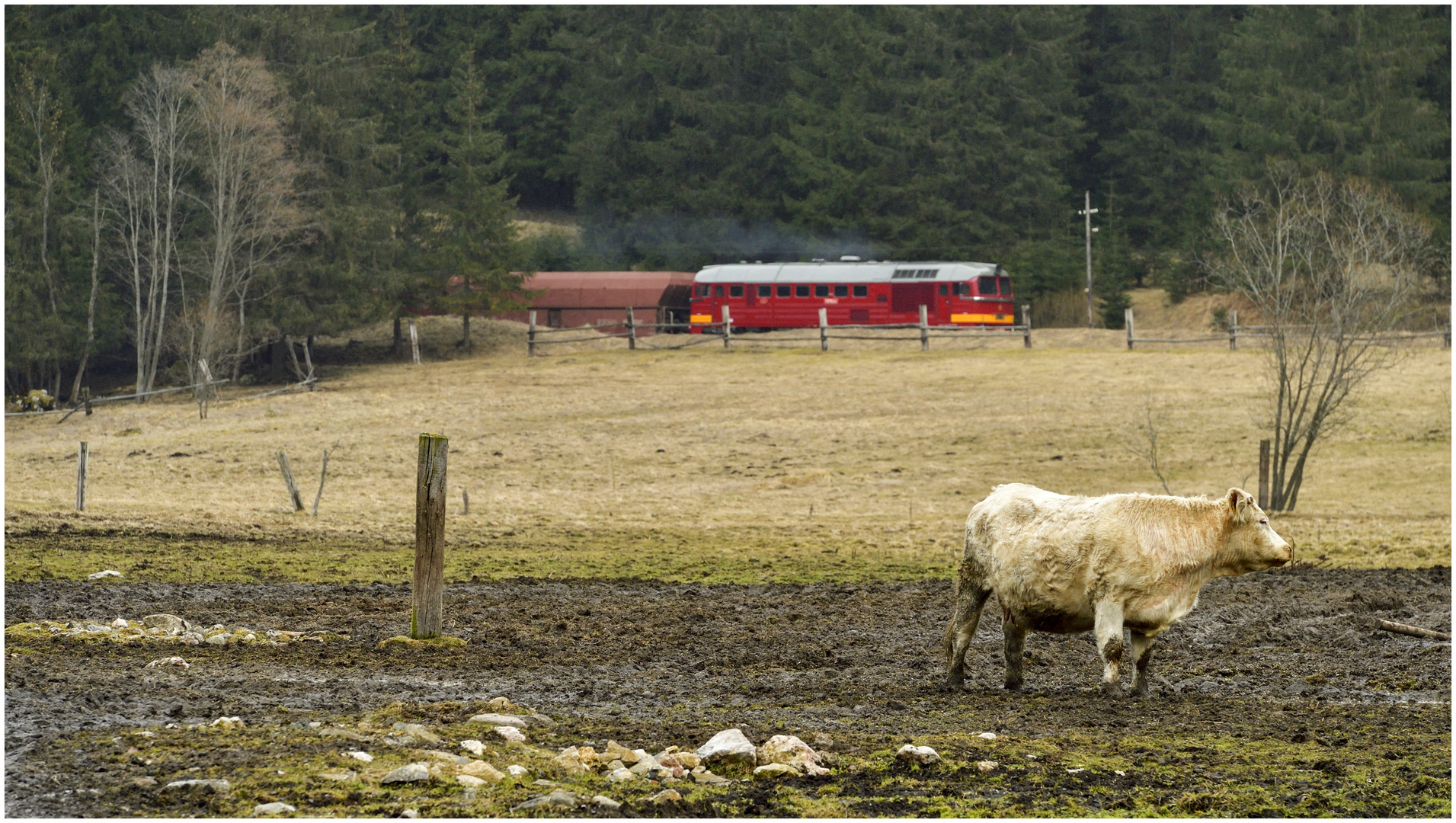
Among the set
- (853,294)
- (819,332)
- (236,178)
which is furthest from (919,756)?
(853,294)

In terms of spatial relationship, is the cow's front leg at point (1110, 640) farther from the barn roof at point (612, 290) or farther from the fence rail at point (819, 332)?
the barn roof at point (612, 290)

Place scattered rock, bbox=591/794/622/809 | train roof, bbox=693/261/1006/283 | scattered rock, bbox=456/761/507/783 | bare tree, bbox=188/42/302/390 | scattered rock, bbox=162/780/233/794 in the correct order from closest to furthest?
scattered rock, bbox=162/780/233/794 → scattered rock, bbox=591/794/622/809 → scattered rock, bbox=456/761/507/783 → bare tree, bbox=188/42/302/390 → train roof, bbox=693/261/1006/283

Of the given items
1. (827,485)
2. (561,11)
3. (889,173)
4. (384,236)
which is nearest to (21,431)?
(384,236)

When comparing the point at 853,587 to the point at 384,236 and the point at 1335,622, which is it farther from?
the point at 384,236

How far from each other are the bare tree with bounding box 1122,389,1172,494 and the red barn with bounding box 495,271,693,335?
26397mm

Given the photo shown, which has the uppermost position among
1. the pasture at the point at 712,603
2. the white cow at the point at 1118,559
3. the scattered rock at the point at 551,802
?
the white cow at the point at 1118,559

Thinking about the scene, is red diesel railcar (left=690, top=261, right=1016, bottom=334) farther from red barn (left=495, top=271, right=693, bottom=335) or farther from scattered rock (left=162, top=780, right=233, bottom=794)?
scattered rock (left=162, top=780, right=233, bottom=794)

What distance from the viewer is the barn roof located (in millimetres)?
59812

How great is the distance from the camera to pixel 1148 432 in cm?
3033

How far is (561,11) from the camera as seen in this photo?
80625 millimetres

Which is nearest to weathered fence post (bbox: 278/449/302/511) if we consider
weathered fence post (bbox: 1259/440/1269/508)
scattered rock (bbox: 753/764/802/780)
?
weathered fence post (bbox: 1259/440/1269/508)

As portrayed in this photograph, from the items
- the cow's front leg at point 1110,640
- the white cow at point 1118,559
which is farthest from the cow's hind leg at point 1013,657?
the cow's front leg at point 1110,640

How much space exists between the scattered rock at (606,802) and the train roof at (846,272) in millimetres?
47689

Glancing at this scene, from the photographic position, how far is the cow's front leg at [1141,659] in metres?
10.4
